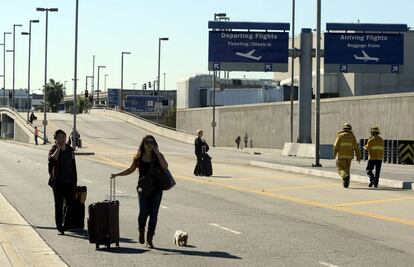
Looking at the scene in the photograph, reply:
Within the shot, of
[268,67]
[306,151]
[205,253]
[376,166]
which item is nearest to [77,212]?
[205,253]

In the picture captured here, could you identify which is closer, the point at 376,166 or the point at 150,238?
the point at 150,238

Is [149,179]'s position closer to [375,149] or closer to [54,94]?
[375,149]

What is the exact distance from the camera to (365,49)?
49781mm

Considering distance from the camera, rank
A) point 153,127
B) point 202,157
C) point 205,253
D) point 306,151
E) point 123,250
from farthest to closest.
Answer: point 153,127
point 306,151
point 202,157
point 123,250
point 205,253

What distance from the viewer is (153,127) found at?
286ft

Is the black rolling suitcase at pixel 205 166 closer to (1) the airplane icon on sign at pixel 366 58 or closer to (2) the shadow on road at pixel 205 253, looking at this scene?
(2) the shadow on road at pixel 205 253

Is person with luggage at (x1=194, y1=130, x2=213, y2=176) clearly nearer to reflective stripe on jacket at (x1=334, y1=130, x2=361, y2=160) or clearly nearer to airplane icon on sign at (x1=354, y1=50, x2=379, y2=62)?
reflective stripe on jacket at (x1=334, y1=130, x2=361, y2=160)

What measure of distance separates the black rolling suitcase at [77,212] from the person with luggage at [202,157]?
1282cm

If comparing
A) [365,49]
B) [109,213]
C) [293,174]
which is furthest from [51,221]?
[365,49]

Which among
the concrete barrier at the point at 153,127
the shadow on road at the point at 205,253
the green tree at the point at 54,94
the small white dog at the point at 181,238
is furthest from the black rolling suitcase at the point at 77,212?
the green tree at the point at 54,94

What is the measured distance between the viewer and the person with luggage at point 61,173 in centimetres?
1177

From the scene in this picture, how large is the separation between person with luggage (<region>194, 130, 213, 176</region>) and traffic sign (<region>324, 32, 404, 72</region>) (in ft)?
83.0

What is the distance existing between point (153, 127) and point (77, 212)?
7502 centimetres

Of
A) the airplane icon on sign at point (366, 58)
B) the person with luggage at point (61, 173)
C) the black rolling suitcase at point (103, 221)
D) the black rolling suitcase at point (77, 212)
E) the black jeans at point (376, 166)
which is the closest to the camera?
the black rolling suitcase at point (103, 221)
